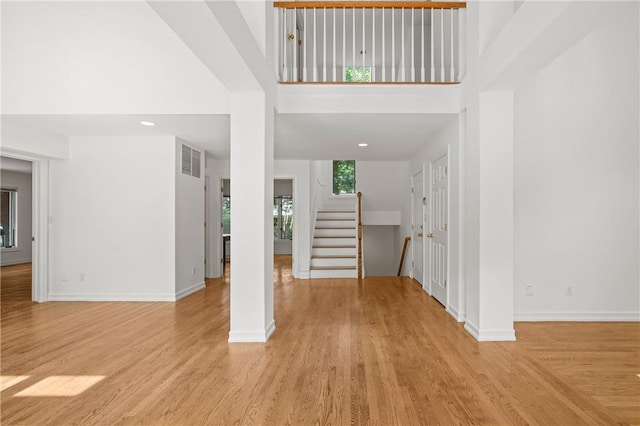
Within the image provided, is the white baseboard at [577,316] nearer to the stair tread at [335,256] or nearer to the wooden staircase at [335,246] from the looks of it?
the wooden staircase at [335,246]

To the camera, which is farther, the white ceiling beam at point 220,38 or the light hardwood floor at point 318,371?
the light hardwood floor at point 318,371

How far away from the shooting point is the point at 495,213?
11.5 feet

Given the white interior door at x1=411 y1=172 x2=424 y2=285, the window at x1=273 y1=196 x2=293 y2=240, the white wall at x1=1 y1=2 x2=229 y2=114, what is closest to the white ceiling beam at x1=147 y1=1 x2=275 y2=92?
the white wall at x1=1 y1=2 x2=229 y2=114

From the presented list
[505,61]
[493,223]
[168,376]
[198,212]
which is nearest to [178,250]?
[198,212]

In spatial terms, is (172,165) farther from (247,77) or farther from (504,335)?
(504,335)

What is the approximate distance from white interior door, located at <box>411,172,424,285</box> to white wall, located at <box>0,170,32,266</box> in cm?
989

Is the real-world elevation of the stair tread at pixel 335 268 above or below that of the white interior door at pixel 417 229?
below

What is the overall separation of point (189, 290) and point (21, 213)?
284 inches

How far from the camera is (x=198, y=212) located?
612 cm

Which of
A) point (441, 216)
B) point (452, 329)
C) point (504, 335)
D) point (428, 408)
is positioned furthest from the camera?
point (441, 216)

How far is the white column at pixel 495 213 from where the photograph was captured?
3488mm

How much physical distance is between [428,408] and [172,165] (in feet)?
14.9

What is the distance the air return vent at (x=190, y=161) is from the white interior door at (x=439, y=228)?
377 centimetres

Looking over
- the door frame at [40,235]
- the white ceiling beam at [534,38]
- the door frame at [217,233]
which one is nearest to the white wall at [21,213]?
the door frame at [40,235]
